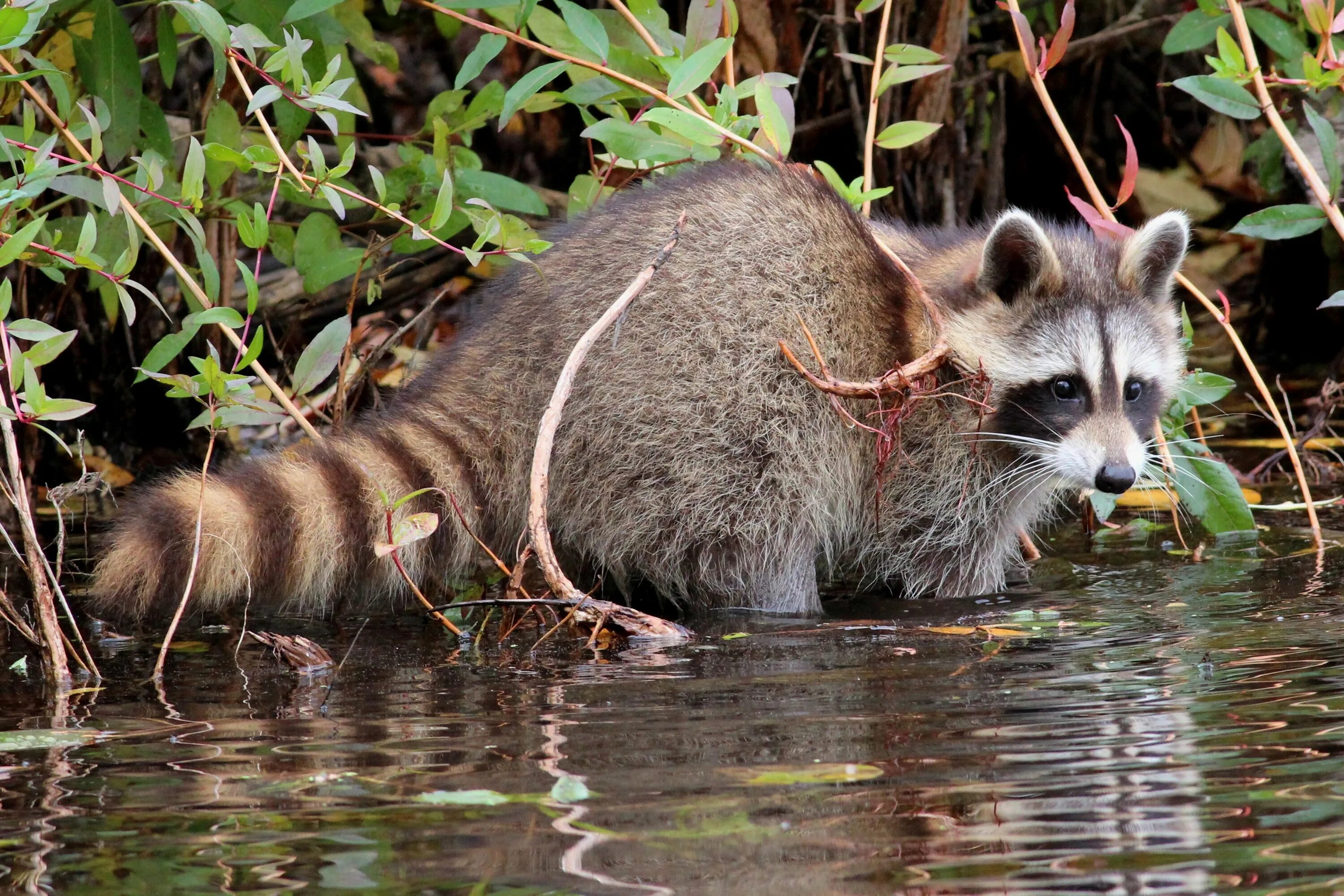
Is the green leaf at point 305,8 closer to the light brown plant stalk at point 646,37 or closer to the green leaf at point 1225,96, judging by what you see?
the light brown plant stalk at point 646,37

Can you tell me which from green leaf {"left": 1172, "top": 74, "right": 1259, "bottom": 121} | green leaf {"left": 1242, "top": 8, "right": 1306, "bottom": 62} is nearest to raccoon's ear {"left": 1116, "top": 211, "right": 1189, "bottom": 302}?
green leaf {"left": 1172, "top": 74, "right": 1259, "bottom": 121}

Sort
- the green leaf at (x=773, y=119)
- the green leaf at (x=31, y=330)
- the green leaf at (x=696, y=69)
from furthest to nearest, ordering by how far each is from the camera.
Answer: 1. the green leaf at (x=773, y=119)
2. the green leaf at (x=696, y=69)
3. the green leaf at (x=31, y=330)

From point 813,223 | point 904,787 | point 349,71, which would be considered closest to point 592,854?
point 904,787

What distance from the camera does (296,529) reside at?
3.65m

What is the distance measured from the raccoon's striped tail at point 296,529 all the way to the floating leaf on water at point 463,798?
4.56 ft

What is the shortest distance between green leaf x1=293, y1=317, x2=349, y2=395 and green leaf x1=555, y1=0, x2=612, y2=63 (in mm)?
893

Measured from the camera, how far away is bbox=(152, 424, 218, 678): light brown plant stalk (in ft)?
10.5

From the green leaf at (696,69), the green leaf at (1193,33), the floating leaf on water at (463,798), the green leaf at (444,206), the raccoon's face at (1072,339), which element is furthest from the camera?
the green leaf at (1193,33)

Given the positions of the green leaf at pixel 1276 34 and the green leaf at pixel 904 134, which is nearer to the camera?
the green leaf at pixel 904 134

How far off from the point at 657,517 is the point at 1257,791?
6.69 ft

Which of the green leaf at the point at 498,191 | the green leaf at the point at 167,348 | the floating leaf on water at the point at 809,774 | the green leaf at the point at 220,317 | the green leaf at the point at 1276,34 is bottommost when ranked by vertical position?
the floating leaf on water at the point at 809,774

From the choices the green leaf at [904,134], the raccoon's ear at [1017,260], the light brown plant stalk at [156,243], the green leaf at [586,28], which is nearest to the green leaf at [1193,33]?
the green leaf at [904,134]

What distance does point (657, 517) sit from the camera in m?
3.96

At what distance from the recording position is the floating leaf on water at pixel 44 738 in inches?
101
